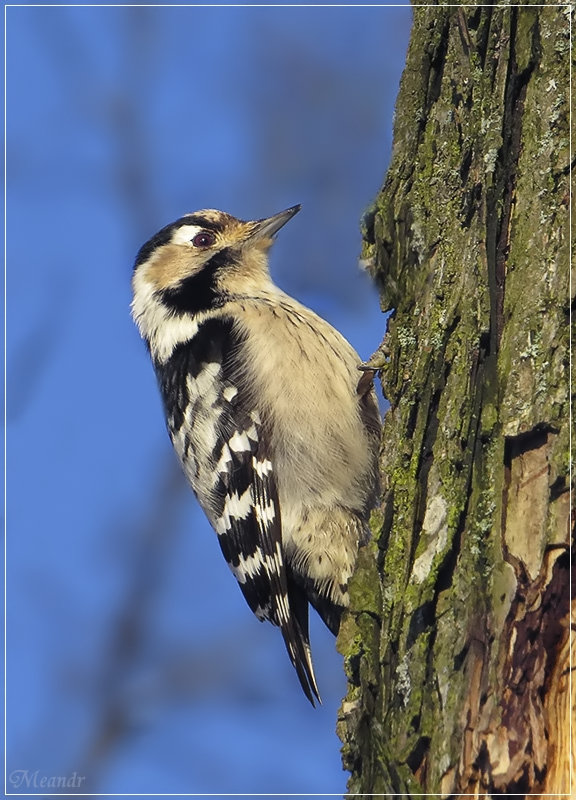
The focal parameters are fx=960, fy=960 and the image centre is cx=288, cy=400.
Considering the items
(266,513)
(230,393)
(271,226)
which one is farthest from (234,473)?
(271,226)

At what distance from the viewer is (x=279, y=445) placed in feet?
13.2

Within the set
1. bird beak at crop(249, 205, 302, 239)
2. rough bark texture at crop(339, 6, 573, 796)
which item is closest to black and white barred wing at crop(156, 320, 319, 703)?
bird beak at crop(249, 205, 302, 239)

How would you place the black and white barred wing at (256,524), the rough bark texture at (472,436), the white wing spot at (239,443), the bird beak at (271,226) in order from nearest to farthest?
the rough bark texture at (472,436) < the black and white barred wing at (256,524) < the white wing spot at (239,443) < the bird beak at (271,226)

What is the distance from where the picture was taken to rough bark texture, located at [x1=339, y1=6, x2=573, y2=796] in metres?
2.32

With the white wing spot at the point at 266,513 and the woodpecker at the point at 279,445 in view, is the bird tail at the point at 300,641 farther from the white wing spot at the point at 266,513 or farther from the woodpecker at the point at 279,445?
the white wing spot at the point at 266,513

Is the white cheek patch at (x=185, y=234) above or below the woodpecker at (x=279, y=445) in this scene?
above

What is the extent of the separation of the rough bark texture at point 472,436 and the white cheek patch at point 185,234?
6.38 feet

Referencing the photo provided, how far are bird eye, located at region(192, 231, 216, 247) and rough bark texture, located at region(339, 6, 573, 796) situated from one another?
189 cm

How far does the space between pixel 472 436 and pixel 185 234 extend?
2.73 meters

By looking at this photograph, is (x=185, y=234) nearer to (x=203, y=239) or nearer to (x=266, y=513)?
(x=203, y=239)

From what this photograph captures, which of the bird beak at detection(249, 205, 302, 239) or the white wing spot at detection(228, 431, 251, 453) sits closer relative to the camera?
the white wing spot at detection(228, 431, 251, 453)

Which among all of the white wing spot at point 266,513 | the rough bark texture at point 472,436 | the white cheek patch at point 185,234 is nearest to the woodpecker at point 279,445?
the white wing spot at point 266,513

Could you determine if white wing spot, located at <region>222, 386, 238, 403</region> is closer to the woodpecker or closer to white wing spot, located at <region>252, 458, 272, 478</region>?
the woodpecker

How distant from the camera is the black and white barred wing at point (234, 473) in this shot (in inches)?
157
